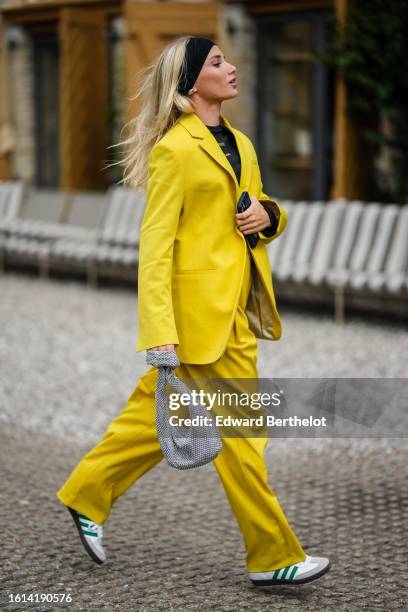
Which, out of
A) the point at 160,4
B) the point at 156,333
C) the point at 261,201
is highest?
the point at 160,4

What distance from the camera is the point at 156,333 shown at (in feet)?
10.5

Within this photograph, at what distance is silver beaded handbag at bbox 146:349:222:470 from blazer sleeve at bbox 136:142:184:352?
0.06m

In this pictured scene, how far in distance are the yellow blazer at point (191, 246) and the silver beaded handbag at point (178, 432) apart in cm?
7

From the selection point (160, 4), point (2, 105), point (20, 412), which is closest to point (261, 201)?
point (20, 412)

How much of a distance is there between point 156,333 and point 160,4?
9.41 meters

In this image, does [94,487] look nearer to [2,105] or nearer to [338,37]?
[338,37]

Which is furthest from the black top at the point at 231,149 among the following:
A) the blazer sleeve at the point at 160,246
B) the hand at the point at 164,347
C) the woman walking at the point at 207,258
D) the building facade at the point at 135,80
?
the building facade at the point at 135,80

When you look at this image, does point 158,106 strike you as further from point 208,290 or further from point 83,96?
point 83,96

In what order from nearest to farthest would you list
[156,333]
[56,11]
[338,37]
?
[156,333] → [338,37] → [56,11]

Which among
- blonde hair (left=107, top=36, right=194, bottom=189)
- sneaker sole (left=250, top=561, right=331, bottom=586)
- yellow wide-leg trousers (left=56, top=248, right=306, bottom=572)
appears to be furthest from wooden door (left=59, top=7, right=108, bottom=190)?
sneaker sole (left=250, top=561, right=331, bottom=586)

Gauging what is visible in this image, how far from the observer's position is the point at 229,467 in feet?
10.9

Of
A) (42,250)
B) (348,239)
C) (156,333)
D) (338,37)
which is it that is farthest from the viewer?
(42,250)

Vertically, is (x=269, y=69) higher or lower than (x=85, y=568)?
higher

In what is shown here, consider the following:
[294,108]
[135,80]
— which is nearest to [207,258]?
[135,80]
